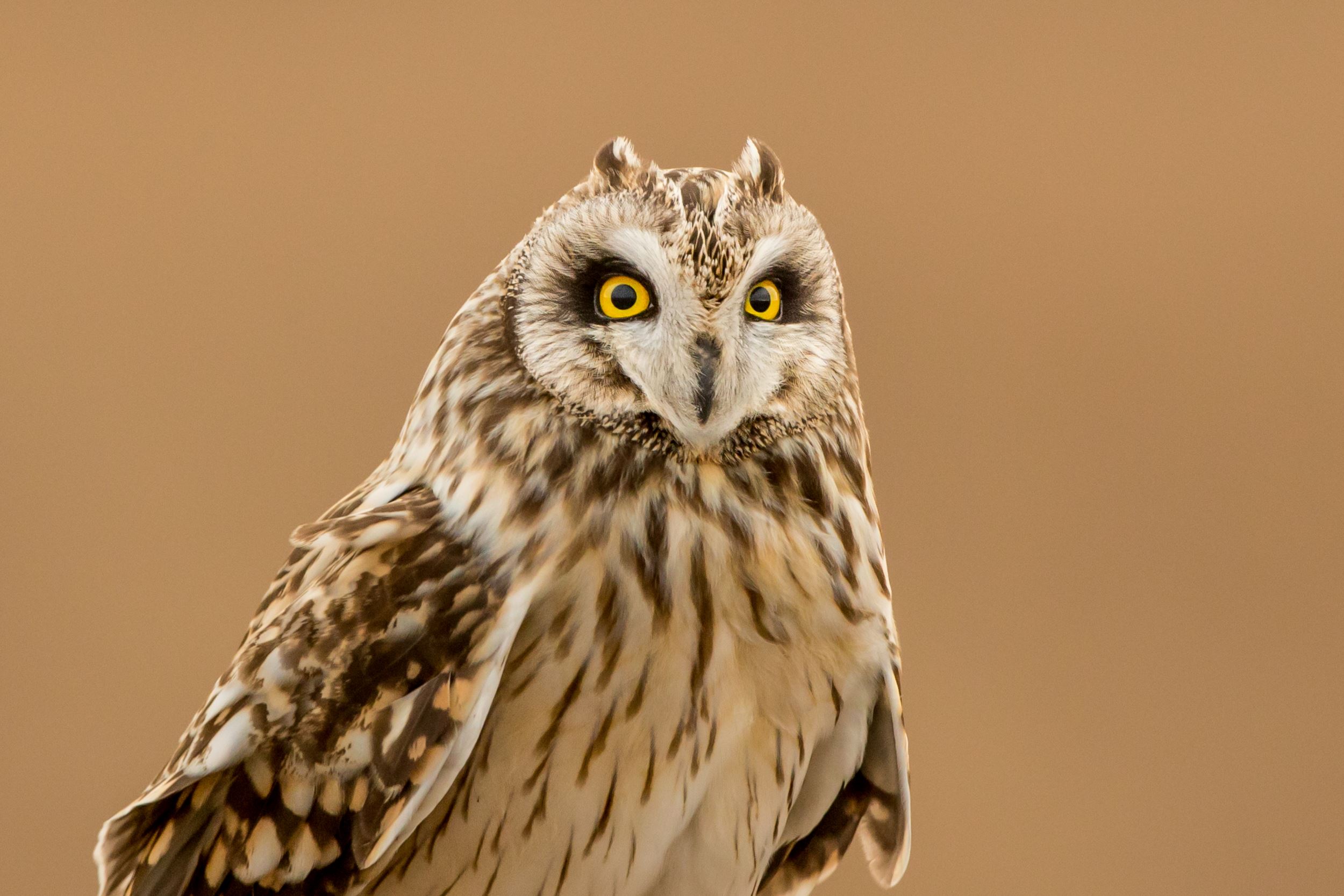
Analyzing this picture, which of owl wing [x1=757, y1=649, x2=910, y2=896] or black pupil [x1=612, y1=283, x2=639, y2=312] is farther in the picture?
owl wing [x1=757, y1=649, x2=910, y2=896]

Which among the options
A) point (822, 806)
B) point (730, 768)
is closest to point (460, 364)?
point (730, 768)

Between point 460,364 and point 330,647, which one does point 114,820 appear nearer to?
point 330,647

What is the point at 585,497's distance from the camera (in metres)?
1.01

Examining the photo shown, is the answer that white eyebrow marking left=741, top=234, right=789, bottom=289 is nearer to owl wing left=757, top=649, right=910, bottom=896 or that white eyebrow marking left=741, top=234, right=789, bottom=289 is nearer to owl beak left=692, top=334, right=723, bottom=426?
owl beak left=692, top=334, right=723, bottom=426

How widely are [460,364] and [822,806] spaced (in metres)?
0.51

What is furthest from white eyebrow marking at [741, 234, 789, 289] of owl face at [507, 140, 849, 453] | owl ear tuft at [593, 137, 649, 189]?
owl ear tuft at [593, 137, 649, 189]

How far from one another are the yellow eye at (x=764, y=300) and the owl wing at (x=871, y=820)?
0.32 metres

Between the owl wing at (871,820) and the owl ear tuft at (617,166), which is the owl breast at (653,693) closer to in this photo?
the owl wing at (871,820)

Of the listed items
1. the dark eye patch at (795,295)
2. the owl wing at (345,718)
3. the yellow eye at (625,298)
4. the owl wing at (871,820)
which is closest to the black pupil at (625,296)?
the yellow eye at (625,298)

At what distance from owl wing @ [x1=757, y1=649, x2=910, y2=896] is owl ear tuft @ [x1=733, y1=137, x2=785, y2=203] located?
40 centimetres

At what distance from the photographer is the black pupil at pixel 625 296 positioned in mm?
955

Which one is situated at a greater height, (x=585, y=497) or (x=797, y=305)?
(x=797, y=305)

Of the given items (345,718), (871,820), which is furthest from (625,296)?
(871,820)

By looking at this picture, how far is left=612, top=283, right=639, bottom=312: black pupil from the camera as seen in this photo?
37.6 inches
